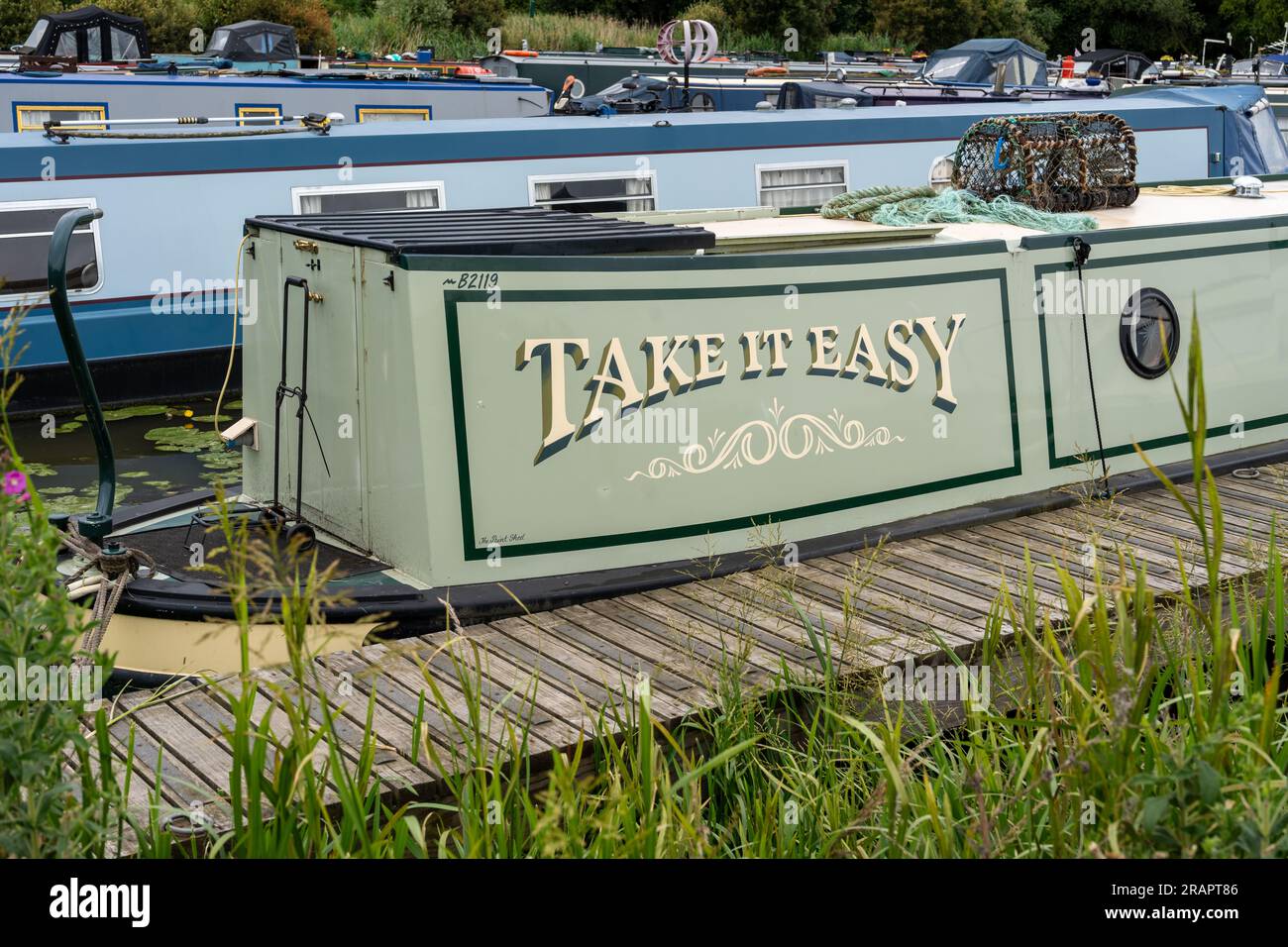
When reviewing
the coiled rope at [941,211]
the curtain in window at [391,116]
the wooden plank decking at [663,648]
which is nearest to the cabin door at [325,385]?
the wooden plank decking at [663,648]

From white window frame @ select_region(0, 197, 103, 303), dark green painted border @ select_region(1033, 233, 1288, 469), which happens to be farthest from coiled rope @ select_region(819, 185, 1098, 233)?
white window frame @ select_region(0, 197, 103, 303)

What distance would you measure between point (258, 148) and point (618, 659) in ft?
23.0

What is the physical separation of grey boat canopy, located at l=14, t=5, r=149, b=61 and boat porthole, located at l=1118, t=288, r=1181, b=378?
11713 millimetres

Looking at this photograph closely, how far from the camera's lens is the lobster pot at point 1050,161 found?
6941 millimetres

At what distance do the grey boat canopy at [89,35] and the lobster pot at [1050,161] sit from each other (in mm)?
10628

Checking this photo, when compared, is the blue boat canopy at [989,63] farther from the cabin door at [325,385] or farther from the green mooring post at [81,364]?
the green mooring post at [81,364]

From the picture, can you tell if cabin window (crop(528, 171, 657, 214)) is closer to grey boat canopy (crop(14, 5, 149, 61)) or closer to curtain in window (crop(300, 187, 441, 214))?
curtain in window (crop(300, 187, 441, 214))

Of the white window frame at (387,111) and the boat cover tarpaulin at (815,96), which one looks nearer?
the white window frame at (387,111)

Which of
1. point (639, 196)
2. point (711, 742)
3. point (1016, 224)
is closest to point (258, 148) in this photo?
point (639, 196)

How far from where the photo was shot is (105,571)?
4820mm

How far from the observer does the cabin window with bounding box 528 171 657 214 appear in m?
11.0

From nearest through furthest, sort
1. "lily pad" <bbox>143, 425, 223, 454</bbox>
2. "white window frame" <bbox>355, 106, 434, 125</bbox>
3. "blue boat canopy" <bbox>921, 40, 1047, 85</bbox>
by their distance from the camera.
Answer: "lily pad" <bbox>143, 425, 223, 454</bbox>
"white window frame" <bbox>355, 106, 434, 125</bbox>
"blue boat canopy" <bbox>921, 40, 1047, 85</bbox>
